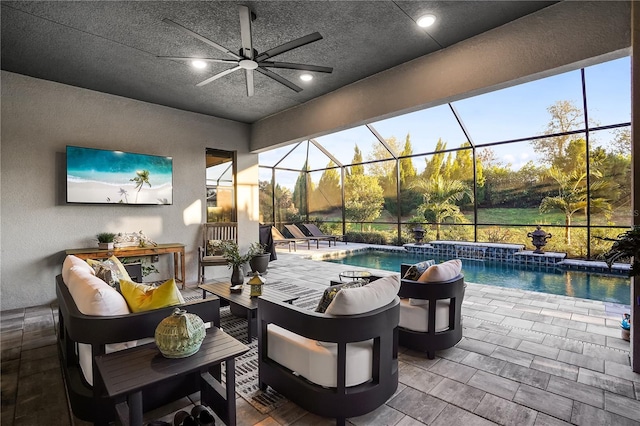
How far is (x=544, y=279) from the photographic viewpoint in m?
6.21

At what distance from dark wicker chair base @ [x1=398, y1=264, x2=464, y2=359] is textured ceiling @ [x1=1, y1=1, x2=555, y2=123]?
2569 mm

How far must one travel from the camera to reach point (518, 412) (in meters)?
1.97

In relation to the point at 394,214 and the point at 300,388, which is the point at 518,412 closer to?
the point at 300,388

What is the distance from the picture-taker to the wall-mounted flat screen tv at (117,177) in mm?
4574

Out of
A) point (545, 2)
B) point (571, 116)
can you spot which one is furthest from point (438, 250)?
point (545, 2)

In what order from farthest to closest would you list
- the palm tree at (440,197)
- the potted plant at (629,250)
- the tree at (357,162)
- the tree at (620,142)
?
the tree at (357,162) → the palm tree at (440,197) → the tree at (620,142) → the potted plant at (629,250)

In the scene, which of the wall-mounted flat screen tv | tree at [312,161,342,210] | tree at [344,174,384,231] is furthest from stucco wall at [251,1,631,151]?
tree at [312,161,342,210]

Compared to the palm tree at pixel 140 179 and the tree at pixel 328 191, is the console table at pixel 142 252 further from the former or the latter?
the tree at pixel 328 191

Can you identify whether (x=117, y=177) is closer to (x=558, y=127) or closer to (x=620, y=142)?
(x=558, y=127)

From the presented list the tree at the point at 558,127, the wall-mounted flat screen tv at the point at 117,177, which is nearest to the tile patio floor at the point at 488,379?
the wall-mounted flat screen tv at the point at 117,177

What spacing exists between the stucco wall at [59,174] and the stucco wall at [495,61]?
10.0 feet

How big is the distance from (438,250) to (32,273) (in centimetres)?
Result: 923

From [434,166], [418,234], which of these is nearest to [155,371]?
[418,234]

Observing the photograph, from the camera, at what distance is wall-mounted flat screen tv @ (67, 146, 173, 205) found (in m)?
4.57
